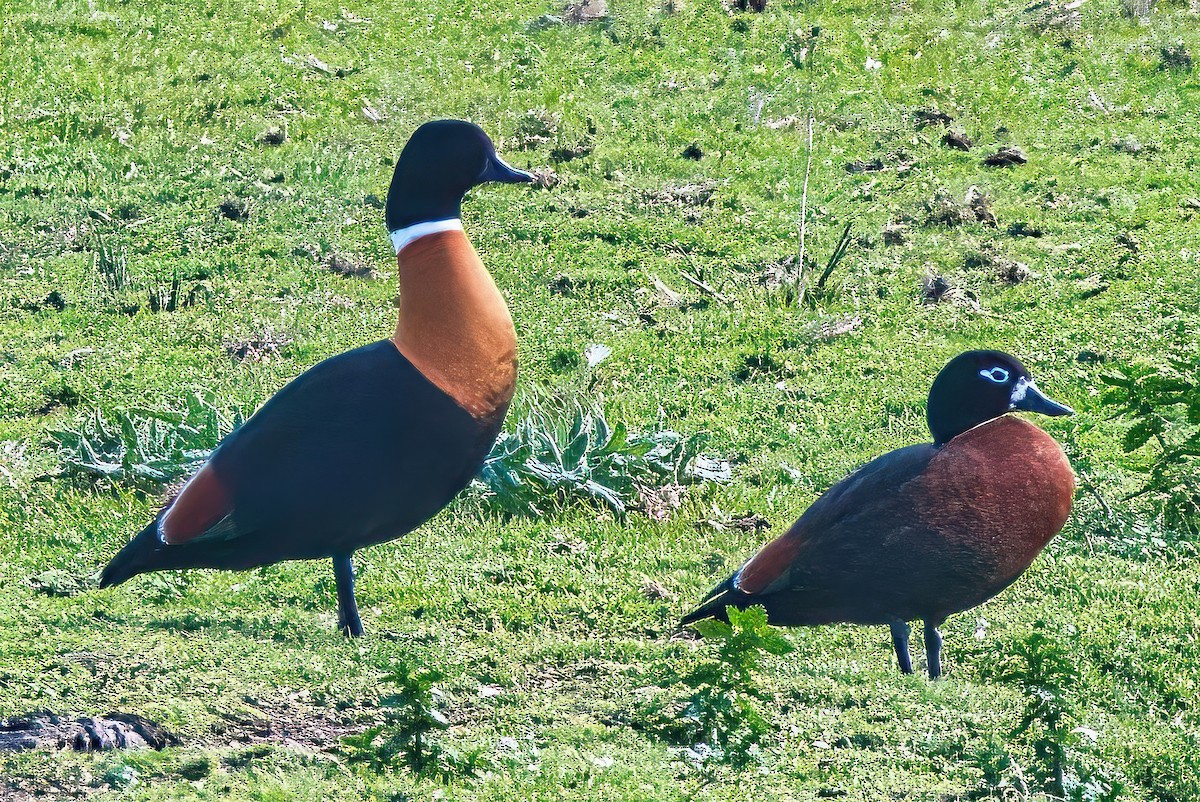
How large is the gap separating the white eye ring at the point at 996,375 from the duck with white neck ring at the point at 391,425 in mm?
1777

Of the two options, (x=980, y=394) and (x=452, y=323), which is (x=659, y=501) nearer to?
(x=452, y=323)

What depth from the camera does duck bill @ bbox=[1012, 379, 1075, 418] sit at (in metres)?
5.68

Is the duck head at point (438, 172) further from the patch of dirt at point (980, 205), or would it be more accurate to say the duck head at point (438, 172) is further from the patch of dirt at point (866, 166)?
the patch of dirt at point (866, 166)

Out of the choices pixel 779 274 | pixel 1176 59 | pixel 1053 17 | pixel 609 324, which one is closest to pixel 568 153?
pixel 779 274

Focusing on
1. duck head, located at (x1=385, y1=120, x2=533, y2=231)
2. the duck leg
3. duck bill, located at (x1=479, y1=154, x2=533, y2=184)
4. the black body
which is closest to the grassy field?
the duck leg

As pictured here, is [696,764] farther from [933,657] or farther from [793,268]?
[793,268]

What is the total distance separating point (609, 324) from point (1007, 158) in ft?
13.8

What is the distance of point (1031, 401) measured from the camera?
571cm

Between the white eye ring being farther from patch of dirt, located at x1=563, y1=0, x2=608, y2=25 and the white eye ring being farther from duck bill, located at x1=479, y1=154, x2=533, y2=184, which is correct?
patch of dirt, located at x1=563, y1=0, x2=608, y2=25

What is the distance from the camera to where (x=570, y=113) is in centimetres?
1365

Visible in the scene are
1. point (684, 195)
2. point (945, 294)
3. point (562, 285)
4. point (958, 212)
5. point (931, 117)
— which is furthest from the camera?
point (931, 117)

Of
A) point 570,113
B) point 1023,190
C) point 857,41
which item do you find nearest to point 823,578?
point 1023,190

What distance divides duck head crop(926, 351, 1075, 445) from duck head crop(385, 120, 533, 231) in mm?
1765

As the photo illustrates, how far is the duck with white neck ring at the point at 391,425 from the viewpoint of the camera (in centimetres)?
579
